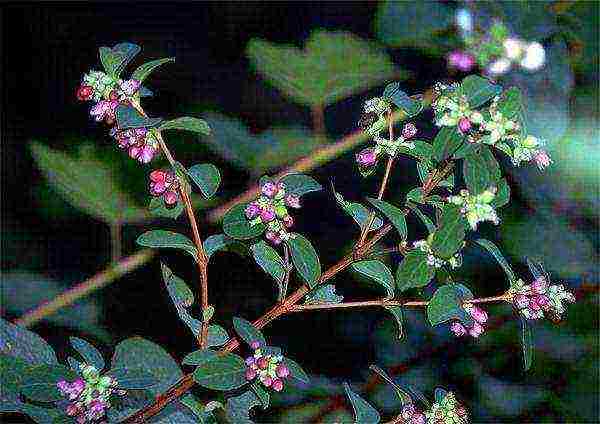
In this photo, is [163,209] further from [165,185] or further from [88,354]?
[88,354]

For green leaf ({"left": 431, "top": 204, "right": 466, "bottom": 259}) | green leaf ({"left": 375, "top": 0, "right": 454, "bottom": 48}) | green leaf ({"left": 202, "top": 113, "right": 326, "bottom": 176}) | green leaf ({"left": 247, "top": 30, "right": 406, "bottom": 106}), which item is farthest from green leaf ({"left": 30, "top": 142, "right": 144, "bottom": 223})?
green leaf ({"left": 431, "top": 204, "right": 466, "bottom": 259})

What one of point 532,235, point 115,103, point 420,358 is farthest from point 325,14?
point 115,103

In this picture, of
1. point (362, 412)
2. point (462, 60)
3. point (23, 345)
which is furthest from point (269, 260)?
point (462, 60)

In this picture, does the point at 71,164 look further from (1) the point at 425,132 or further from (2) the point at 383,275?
(2) the point at 383,275

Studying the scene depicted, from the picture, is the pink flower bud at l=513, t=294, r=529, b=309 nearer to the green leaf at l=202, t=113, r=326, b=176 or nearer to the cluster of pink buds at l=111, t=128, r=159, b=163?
the cluster of pink buds at l=111, t=128, r=159, b=163

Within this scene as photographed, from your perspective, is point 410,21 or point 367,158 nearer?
point 367,158
